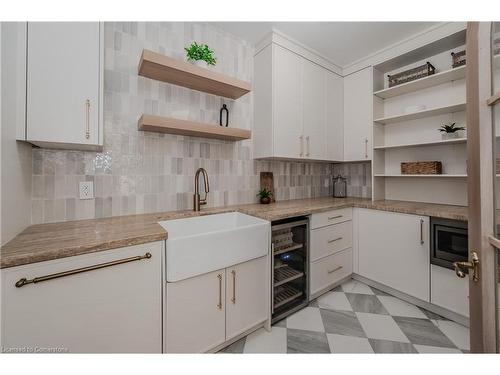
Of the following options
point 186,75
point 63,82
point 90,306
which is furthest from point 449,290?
point 63,82

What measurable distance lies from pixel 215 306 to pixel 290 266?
884 millimetres

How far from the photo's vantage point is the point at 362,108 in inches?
97.2

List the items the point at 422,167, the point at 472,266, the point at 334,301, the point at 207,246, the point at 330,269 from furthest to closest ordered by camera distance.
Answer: the point at 422,167 → the point at 330,269 → the point at 334,301 → the point at 207,246 → the point at 472,266

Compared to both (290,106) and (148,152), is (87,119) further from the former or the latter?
(290,106)

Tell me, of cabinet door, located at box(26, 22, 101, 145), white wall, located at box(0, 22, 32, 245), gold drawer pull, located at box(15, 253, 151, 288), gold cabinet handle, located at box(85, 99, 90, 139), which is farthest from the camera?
gold cabinet handle, located at box(85, 99, 90, 139)

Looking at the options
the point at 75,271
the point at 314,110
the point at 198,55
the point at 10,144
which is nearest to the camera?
the point at 75,271

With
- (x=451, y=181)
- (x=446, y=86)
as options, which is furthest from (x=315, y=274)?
(x=446, y=86)

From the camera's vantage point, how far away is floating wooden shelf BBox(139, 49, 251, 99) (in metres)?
1.45

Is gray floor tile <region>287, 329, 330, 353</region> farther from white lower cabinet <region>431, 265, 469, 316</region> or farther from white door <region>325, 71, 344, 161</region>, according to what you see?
white door <region>325, 71, 344, 161</region>

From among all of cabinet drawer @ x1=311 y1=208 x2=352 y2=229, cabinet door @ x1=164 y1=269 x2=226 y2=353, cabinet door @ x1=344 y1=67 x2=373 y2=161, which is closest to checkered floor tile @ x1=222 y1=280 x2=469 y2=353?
cabinet door @ x1=164 y1=269 x2=226 y2=353

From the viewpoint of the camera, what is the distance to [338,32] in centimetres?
202

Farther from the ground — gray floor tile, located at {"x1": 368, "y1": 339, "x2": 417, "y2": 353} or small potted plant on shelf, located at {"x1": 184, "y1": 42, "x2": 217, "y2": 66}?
small potted plant on shelf, located at {"x1": 184, "y1": 42, "x2": 217, "y2": 66}

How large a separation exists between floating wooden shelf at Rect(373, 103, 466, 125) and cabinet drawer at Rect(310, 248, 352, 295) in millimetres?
1489
